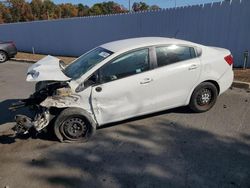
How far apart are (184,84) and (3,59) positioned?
13000 millimetres

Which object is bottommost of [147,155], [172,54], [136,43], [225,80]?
[147,155]

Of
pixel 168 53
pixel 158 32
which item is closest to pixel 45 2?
pixel 158 32

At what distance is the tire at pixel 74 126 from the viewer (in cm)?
504

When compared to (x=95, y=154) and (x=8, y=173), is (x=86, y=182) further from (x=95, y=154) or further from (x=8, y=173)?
(x=8, y=173)

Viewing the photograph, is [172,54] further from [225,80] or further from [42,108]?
[42,108]

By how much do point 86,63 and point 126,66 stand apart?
32.5 inches

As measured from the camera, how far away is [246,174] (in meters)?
3.94

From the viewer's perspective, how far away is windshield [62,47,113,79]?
5.38 meters

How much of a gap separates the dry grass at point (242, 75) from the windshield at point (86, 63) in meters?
4.27

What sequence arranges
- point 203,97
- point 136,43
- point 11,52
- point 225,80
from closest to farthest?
1. point 136,43
2. point 203,97
3. point 225,80
4. point 11,52

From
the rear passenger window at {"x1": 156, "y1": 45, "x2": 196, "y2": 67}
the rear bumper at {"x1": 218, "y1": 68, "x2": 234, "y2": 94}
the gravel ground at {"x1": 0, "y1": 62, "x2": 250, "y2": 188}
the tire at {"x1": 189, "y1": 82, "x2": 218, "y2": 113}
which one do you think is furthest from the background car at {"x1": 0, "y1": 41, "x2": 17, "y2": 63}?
the rear bumper at {"x1": 218, "y1": 68, "x2": 234, "y2": 94}

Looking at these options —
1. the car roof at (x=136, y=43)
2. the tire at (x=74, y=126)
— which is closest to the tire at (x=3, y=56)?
the car roof at (x=136, y=43)

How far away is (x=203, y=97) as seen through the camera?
5.99 meters

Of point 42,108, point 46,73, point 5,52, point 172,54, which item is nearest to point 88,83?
point 46,73
